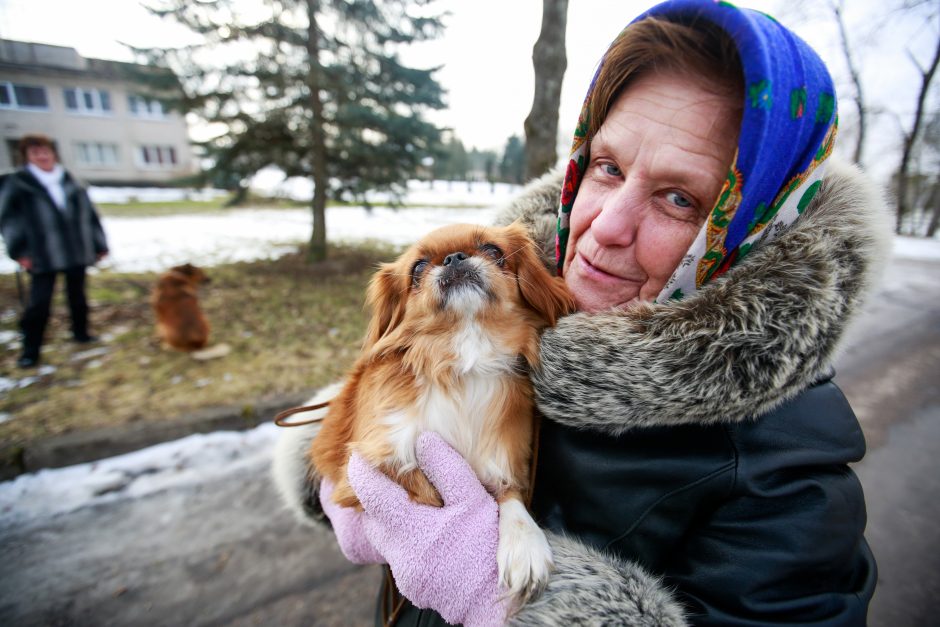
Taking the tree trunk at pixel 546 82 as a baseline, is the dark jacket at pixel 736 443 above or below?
below

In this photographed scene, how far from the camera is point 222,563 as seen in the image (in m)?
2.70

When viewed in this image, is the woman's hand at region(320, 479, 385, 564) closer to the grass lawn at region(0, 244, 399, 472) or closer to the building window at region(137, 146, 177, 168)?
the grass lawn at region(0, 244, 399, 472)

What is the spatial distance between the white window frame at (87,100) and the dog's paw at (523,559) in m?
41.5

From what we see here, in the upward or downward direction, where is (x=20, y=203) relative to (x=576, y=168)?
downward

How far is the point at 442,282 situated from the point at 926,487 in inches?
187

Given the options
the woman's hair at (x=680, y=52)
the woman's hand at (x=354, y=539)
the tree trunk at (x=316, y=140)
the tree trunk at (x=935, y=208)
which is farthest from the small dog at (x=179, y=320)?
the tree trunk at (x=935, y=208)

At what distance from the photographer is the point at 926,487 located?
3627 millimetres

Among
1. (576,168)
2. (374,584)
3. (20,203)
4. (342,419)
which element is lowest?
(374,584)

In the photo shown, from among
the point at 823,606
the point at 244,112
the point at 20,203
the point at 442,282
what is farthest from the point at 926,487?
the point at 244,112

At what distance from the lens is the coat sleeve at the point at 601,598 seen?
3.42 ft

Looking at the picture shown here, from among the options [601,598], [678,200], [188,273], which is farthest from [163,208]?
[601,598]

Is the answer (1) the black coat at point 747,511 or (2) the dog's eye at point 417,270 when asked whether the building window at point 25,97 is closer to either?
(2) the dog's eye at point 417,270

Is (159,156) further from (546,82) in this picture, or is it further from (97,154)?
(546,82)

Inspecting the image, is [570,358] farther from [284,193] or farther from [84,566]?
[284,193]
